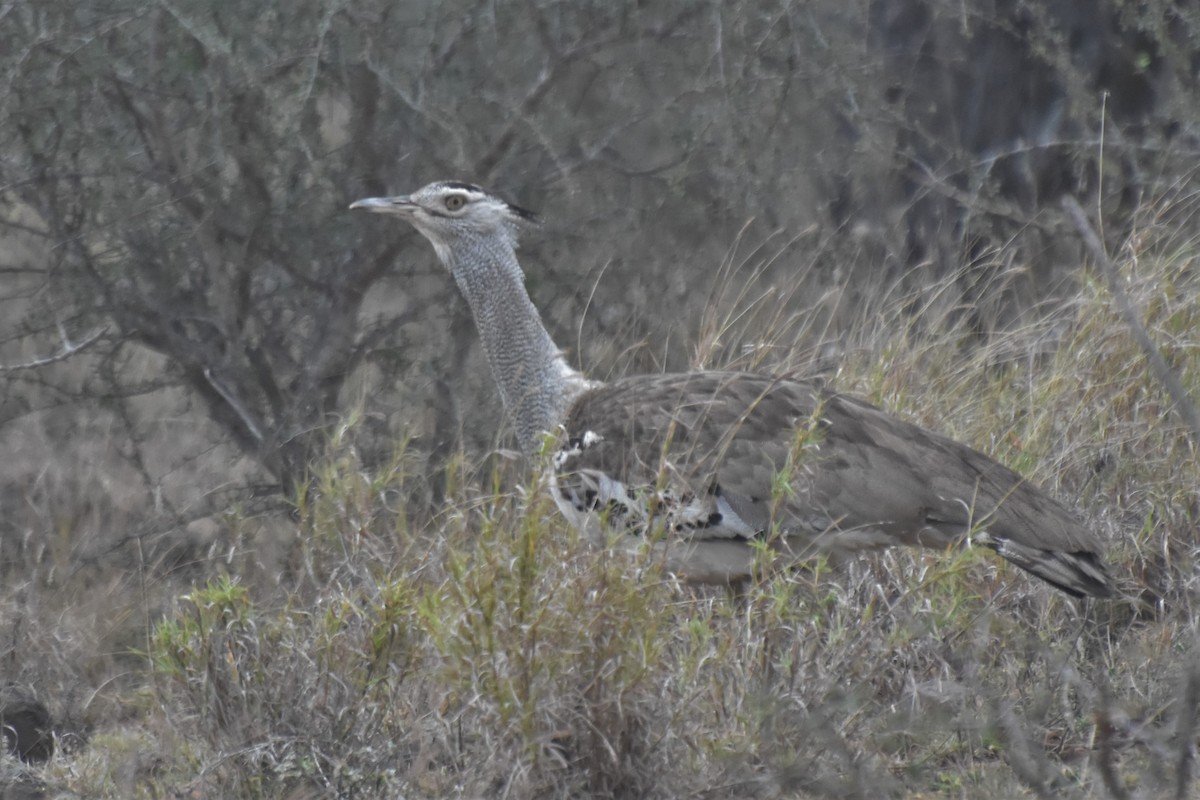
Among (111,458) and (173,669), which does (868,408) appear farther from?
(111,458)

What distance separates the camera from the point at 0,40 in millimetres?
5098

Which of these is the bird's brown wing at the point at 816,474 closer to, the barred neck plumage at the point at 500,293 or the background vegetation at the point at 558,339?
the background vegetation at the point at 558,339

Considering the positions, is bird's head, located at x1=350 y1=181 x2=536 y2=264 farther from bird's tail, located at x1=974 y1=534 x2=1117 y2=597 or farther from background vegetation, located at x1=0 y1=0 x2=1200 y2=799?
bird's tail, located at x1=974 y1=534 x2=1117 y2=597

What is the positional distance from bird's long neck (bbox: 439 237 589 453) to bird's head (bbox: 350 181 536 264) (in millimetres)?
24

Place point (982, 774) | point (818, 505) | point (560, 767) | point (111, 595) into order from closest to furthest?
point (560, 767) → point (982, 774) → point (818, 505) → point (111, 595)

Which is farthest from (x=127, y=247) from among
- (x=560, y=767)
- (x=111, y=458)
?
(x=560, y=767)

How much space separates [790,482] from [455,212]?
147cm

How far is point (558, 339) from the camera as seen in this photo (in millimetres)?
5680

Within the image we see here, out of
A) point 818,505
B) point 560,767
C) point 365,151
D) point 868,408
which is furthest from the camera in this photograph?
point 365,151

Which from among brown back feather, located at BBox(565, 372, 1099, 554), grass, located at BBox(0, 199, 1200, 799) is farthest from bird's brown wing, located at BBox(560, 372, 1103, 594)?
grass, located at BBox(0, 199, 1200, 799)

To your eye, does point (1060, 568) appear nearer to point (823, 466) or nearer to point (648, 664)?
point (823, 466)

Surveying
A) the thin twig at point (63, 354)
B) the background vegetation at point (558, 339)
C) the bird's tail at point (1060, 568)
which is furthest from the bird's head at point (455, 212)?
the bird's tail at point (1060, 568)

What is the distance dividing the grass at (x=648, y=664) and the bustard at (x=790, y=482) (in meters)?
0.12

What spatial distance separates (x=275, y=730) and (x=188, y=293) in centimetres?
268
